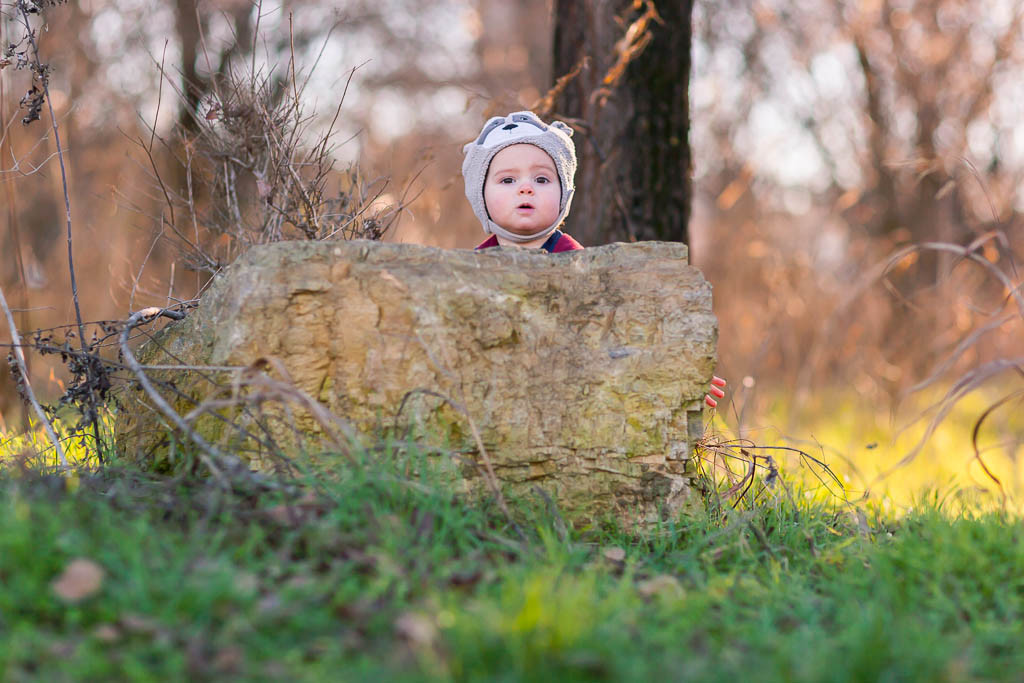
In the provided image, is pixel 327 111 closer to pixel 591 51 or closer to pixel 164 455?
pixel 591 51

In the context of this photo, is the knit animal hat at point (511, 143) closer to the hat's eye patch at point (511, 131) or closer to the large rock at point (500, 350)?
the hat's eye patch at point (511, 131)

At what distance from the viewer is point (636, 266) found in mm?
3197

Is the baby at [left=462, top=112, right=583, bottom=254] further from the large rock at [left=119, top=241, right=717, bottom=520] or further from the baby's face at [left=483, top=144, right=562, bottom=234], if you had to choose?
the large rock at [left=119, top=241, right=717, bottom=520]

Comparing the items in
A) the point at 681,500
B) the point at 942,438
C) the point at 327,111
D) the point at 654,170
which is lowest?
the point at 942,438

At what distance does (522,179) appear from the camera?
3639 mm

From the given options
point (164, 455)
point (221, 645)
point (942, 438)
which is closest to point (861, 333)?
point (942, 438)

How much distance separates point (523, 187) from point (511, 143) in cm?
20

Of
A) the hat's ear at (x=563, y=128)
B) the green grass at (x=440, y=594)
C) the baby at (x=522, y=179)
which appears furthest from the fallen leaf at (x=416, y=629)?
the hat's ear at (x=563, y=128)

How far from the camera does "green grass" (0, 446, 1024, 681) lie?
1.84 m

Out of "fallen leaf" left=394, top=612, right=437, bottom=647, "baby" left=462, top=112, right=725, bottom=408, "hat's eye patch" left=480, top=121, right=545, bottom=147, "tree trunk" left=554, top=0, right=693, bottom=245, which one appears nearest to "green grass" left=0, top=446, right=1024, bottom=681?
"fallen leaf" left=394, top=612, right=437, bottom=647

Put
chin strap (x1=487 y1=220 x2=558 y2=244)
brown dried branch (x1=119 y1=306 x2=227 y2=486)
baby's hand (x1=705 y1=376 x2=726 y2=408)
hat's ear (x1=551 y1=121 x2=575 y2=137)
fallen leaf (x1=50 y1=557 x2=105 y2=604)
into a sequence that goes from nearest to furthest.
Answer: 1. fallen leaf (x1=50 y1=557 x2=105 y2=604)
2. brown dried branch (x1=119 y1=306 x2=227 y2=486)
3. baby's hand (x1=705 y1=376 x2=726 y2=408)
4. chin strap (x1=487 y1=220 x2=558 y2=244)
5. hat's ear (x1=551 y1=121 x2=575 y2=137)

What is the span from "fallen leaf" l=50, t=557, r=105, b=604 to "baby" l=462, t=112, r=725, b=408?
2.16m

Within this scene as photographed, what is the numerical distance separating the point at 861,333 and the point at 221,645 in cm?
679

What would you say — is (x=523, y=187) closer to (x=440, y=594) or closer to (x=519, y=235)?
(x=519, y=235)
